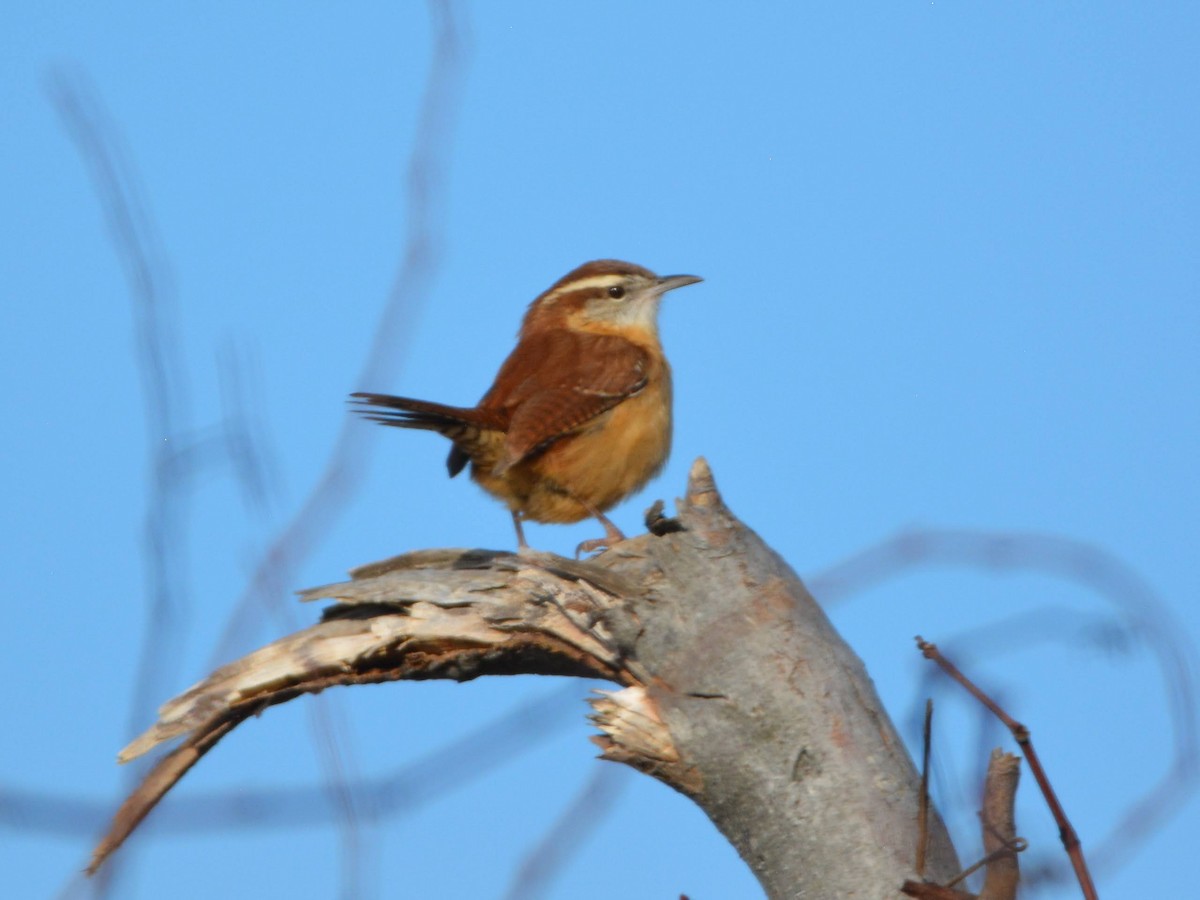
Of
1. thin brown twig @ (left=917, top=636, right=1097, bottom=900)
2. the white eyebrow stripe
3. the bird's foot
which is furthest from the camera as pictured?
the white eyebrow stripe

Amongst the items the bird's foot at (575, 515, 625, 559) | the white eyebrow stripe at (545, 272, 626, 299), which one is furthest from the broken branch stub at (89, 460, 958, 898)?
the white eyebrow stripe at (545, 272, 626, 299)

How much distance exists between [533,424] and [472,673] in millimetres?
1311

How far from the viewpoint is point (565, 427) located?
5402 mm

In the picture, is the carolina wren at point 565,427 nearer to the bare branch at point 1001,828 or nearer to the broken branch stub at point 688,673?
the broken branch stub at point 688,673

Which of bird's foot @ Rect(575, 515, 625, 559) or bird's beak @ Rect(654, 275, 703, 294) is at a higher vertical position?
bird's beak @ Rect(654, 275, 703, 294)

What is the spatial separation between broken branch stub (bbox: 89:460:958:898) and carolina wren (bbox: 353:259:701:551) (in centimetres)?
96

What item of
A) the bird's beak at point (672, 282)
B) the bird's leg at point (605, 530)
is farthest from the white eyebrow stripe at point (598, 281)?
the bird's leg at point (605, 530)

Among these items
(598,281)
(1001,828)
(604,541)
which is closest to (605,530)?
(604,541)

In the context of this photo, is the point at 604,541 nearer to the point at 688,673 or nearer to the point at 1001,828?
the point at 688,673

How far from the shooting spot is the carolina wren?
17.4 feet

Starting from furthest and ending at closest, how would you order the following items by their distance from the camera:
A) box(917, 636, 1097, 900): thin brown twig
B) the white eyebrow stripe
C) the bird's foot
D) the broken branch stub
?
1. the white eyebrow stripe
2. the bird's foot
3. the broken branch stub
4. box(917, 636, 1097, 900): thin brown twig

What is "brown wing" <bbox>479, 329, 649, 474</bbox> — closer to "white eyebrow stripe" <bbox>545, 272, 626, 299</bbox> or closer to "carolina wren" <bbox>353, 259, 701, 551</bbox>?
"carolina wren" <bbox>353, 259, 701, 551</bbox>

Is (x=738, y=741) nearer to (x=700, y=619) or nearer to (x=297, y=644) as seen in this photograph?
(x=700, y=619)

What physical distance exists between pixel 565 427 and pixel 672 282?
172 cm
